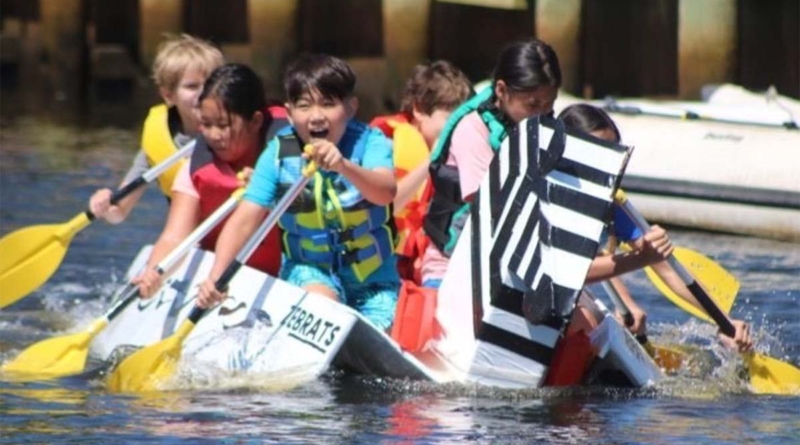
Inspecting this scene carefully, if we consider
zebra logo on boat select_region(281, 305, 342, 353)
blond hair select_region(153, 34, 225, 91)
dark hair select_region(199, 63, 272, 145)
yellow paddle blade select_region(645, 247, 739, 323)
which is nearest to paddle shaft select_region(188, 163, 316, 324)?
zebra logo on boat select_region(281, 305, 342, 353)

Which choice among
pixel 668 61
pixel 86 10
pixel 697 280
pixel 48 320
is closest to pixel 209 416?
pixel 697 280

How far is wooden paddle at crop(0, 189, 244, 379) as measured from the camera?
7762mm

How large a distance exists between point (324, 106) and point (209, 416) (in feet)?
3.49

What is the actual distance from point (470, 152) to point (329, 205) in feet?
1.58

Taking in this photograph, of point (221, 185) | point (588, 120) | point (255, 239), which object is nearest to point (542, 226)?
point (588, 120)

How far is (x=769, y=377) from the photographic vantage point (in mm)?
7523

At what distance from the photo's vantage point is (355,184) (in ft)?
23.6

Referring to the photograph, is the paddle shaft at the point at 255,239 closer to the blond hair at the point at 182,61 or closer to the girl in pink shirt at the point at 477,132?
the girl in pink shirt at the point at 477,132

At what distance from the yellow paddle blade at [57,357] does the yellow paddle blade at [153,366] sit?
46cm

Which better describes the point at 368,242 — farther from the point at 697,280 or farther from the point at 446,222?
the point at 697,280

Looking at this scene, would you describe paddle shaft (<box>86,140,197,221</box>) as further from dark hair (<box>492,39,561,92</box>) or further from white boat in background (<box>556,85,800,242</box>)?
white boat in background (<box>556,85,800,242</box>)

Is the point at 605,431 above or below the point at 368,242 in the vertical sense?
below

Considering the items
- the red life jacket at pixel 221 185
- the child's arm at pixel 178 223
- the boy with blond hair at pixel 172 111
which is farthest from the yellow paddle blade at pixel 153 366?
the boy with blond hair at pixel 172 111

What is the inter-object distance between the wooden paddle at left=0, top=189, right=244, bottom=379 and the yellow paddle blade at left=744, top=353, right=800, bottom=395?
1.79 m
